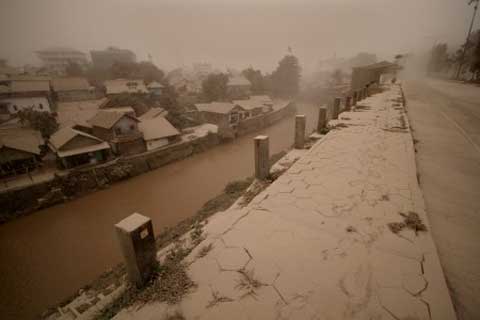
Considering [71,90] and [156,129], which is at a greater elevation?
[71,90]

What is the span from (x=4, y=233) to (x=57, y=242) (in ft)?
9.89

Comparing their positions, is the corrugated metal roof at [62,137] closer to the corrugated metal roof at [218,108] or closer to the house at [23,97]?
the house at [23,97]

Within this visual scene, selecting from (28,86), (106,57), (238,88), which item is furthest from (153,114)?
(106,57)

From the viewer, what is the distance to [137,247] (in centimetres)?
206

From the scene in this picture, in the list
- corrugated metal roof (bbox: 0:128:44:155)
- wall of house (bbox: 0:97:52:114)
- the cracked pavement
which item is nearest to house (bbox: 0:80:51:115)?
wall of house (bbox: 0:97:52:114)

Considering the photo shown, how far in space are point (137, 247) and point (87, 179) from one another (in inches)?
497

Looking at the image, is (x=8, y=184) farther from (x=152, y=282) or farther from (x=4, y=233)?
(x=152, y=282)

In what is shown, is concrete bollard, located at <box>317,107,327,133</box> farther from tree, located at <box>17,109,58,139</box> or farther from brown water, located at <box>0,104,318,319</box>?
tree, located at <box>17,109,58,139</box>

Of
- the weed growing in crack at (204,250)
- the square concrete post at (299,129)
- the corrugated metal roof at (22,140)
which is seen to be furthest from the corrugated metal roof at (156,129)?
the weed growing in crack at (204,250)

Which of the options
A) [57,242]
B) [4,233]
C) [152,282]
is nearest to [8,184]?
[4,233]

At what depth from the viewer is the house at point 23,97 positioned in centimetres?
1898

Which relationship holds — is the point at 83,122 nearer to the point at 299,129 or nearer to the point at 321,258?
the point at 299,129

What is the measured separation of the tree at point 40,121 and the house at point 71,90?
10780mm

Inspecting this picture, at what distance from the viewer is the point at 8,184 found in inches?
415
